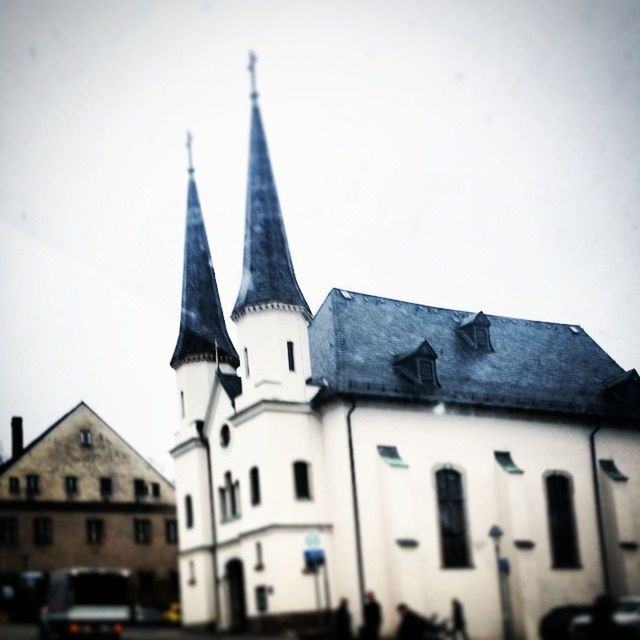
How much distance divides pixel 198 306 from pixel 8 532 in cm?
1217

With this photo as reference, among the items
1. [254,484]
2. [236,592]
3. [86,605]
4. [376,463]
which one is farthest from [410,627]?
[236,592]

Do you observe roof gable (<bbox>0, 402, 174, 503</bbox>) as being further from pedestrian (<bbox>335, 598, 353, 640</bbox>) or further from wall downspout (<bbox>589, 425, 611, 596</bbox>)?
pedestrian (<bbox>335, 598, 353, 640</bbox>)

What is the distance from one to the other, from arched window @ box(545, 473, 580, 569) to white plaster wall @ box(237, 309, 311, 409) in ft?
37.5

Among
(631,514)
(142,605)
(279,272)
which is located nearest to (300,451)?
(279,272)

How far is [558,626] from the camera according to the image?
107ft

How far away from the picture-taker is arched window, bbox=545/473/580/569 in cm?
4212

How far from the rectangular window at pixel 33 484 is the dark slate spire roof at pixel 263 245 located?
13.3m

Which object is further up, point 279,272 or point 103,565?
point 279,272

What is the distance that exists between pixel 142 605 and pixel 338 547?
10.7m

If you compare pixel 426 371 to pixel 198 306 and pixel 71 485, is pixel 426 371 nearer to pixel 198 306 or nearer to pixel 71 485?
pixel 198 306

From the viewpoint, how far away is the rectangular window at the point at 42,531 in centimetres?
4356

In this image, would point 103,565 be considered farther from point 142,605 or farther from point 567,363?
point 567,363

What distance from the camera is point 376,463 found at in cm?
3853

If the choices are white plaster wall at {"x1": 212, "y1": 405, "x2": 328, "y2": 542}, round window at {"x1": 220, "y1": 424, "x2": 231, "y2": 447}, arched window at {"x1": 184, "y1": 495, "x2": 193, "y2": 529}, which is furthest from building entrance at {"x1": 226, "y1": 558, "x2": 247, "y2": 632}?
round window at {"x1": 220, "y1": 424, "x2": 231, "y2": 447}
